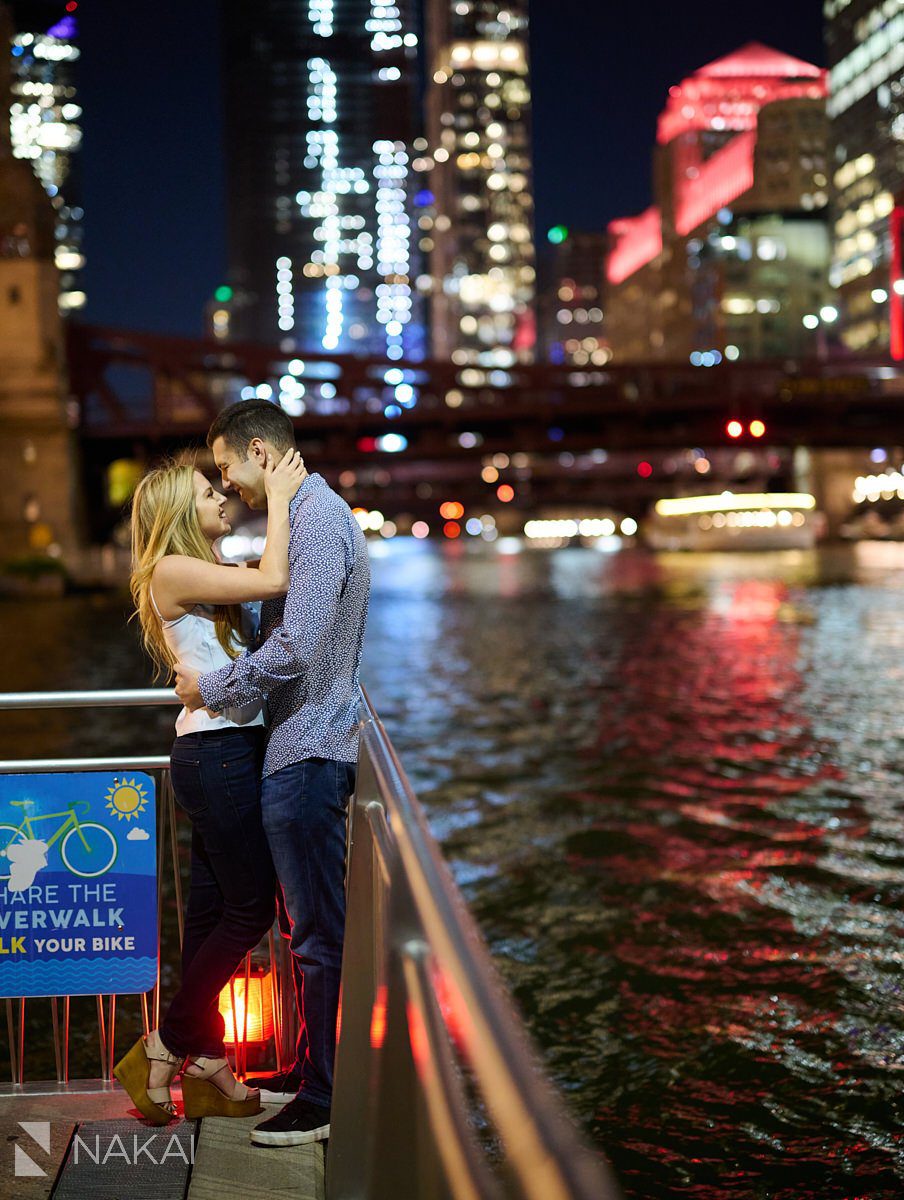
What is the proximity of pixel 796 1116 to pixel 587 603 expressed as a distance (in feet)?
136

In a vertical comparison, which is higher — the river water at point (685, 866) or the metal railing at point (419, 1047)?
the metal railing at point (419, 1047)

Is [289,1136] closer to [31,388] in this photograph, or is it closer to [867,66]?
[31,388]

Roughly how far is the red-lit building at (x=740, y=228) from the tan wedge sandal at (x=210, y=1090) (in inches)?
6245

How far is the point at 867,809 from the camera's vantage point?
1320 centimetres

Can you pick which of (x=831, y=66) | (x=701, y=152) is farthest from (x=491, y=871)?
(x=701, y=152)

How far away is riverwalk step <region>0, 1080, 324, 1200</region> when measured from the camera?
13.5 feet

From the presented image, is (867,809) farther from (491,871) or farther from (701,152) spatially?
(701,152)

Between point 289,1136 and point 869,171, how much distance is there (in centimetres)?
15734

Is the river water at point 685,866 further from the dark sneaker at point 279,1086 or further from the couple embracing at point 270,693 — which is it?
the couple embracing at point 270,693

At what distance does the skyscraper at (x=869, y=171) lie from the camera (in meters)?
140

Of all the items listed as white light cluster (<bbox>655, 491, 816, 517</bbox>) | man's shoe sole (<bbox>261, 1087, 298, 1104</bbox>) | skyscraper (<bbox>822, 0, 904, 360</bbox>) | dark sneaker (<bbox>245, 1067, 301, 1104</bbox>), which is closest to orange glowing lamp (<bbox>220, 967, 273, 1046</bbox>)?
dark sneaker (<bbox>245, 1067, 301, 1104</bbox>)

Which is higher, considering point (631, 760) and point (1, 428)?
point (1, 428)

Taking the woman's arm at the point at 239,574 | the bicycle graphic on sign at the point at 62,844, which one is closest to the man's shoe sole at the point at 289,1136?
the bicycle graphic on sign at the point at 62,844

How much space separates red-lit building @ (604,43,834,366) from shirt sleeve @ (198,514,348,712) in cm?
15857
